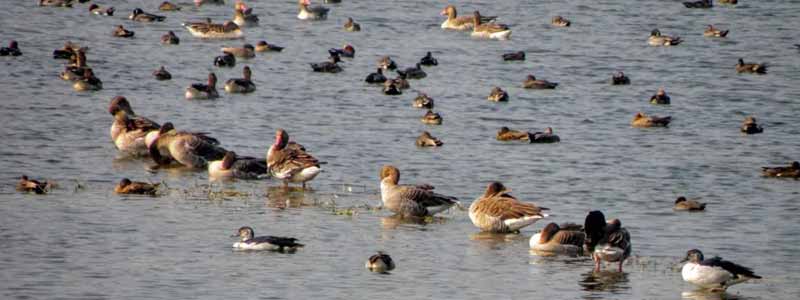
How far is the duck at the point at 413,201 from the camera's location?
26.2m

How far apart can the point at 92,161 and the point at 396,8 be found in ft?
121

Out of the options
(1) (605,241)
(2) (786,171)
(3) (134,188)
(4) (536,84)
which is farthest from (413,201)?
(4) (536,84)

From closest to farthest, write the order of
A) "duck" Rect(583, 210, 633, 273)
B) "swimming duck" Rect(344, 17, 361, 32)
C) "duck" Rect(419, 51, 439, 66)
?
"duck" Rect(583, 210, 633, 273) < "duck" Rect(419, 51, 439, 66) < "swimming duck" Rect(344, 17, 361, 32)

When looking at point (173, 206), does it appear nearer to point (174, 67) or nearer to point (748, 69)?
point (174, 67)

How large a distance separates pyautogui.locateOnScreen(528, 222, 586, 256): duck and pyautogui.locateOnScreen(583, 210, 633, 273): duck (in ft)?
0.88

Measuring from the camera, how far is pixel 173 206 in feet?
86.9

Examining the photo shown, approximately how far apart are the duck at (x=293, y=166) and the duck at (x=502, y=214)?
14.5ft

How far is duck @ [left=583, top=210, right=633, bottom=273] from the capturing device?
22344 millimetres

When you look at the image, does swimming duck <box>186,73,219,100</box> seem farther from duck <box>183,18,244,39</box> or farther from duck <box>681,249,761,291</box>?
duck <box>681,249,761,291</box>

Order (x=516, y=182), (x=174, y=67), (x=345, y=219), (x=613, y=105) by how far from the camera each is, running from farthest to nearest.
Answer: (x=174, y=67) → (x=613, y=105) → (x=516, y=182) → (x=345, y=219)

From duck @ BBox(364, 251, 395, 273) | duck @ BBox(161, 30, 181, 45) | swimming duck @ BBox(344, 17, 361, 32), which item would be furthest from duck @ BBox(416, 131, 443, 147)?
swimming duck @ BBox(344, 17, 361, 32)

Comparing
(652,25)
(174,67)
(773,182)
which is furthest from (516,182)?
(652,25)

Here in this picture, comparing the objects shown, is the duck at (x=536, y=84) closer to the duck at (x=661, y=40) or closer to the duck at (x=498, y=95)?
the duck at (x=498, y=95)

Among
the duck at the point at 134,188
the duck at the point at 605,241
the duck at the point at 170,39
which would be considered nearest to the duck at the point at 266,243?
the duck at the point at 605,241
